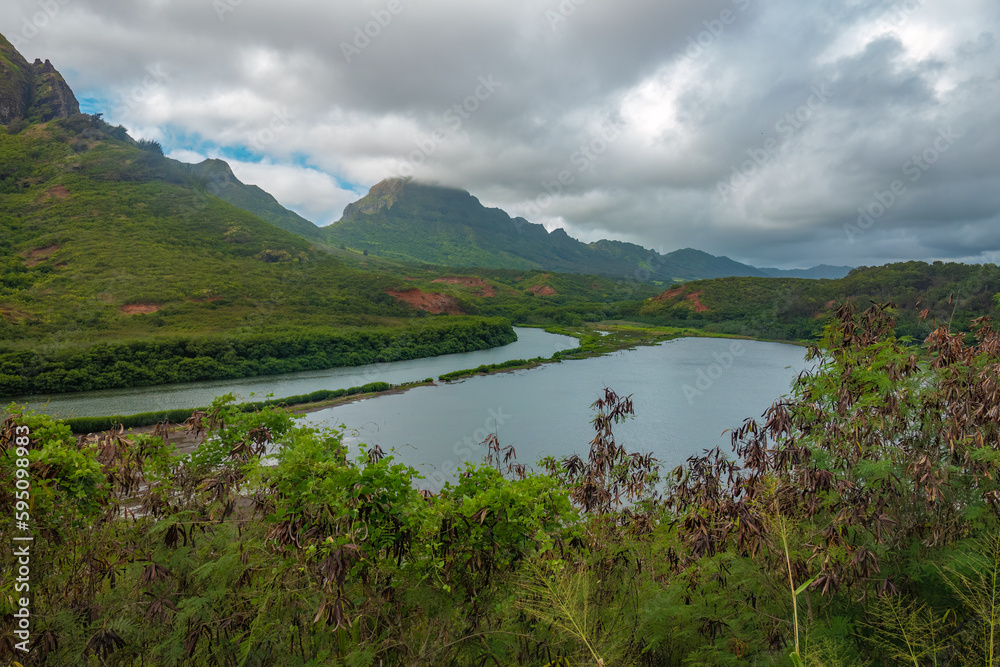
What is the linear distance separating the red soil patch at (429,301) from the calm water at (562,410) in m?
35.0

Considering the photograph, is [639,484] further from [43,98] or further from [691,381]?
[43,98]

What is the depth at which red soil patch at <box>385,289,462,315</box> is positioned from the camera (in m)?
69.1

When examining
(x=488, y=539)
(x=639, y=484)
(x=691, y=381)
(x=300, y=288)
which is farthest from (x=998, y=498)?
(x=300, y=288)

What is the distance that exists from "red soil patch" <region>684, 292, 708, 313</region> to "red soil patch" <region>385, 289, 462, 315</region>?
5052cm

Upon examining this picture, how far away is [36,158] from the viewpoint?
2680 inches

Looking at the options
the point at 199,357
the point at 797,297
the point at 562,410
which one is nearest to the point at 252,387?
the point at 199,357

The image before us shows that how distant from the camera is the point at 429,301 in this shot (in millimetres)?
72500

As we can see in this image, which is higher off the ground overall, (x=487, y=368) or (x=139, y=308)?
(x=139, y=308)

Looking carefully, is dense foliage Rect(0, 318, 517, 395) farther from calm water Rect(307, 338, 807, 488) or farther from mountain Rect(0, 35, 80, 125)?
mountain Rect(0, 35, 80, 125)

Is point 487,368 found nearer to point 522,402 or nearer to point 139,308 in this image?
point 522,402

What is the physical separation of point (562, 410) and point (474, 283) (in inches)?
3689

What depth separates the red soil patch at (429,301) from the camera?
69.1 meters

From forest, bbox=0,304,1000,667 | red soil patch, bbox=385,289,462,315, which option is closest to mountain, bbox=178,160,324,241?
red soil patch, bbox=385,289,462,315

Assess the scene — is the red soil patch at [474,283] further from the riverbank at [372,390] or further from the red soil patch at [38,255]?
the red soil patch at [38,255]
